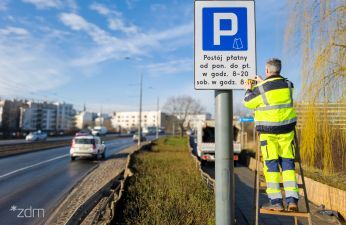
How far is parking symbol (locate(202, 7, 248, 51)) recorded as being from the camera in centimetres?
315

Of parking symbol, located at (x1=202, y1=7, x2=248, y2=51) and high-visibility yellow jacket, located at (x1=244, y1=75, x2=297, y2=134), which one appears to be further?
high-visibility yellow jacket, located at (x1=244, y1=75, x2=297, y2=134)

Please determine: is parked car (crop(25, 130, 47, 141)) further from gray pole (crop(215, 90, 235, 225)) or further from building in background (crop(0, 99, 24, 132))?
gray pole (crop(215, 90, 235, 225))

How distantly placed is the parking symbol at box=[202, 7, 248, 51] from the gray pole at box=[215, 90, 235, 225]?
1.45 ft

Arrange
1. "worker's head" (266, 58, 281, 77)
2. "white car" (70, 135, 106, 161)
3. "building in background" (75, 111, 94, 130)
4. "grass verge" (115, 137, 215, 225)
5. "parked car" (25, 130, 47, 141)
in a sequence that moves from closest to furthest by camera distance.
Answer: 1. "worker's head" (266, 58, 281, 77)
2. "grass verge" (115, 137, 215, 225)
3. "white car" (70, 135, 106, 161)
4. "parked car" (25, 130, 47, 141)
5. "building in background" (75, 111, 94, 130)

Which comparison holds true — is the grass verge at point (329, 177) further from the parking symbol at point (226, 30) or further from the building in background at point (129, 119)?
the building in background at point (129, 119)

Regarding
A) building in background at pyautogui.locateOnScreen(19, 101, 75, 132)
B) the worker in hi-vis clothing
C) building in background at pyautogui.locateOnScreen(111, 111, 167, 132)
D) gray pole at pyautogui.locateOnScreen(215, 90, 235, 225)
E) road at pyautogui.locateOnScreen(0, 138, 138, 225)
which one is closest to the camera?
gray pole at pyautogui.locateOnScreen(215, 90, 235, 225)

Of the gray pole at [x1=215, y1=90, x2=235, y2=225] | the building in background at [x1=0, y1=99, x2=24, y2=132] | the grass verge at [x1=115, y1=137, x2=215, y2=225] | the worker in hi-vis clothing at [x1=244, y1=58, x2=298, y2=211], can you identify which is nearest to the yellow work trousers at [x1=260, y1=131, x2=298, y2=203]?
the worker in hi-vis clothing at [x1=244, y1=58, x2=298, y2=211]

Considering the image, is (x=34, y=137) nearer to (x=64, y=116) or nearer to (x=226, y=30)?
(x=226, y=30)

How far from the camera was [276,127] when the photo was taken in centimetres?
392

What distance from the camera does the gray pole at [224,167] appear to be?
3.03 meters

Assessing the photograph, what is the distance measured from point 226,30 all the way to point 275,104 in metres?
1.19

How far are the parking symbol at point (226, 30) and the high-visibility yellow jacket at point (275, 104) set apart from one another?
87 centimetres

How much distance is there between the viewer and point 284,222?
7.09 m

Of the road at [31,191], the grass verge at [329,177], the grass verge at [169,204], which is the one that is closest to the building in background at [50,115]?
the road at [31,191]
